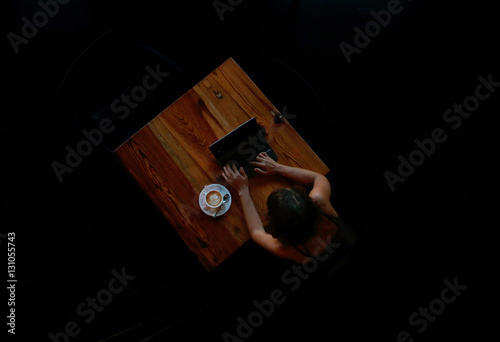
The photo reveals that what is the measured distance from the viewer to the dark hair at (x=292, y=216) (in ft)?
5.28

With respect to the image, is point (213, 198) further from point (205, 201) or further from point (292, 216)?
point (292, 216)

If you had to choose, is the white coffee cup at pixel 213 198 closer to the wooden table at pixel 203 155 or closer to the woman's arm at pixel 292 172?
the wooden table at pixel 203 155

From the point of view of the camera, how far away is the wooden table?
1894 millimetres

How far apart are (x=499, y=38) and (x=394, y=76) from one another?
1.15m

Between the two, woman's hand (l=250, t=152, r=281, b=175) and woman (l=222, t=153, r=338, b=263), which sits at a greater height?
woman's hand (l=250, t=152, r=281, b=175)

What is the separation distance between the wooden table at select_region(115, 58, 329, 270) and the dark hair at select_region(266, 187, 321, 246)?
0.27 meters

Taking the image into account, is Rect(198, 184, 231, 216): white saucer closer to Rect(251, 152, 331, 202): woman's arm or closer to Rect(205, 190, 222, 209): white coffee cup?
Rect(205, 190, 222, 209): white coffee cup

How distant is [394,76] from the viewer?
10.2 feet

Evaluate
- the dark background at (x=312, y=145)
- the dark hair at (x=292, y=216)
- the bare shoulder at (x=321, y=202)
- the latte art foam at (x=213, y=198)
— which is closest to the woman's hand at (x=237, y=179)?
the latte art foam at (x=213, y=198)

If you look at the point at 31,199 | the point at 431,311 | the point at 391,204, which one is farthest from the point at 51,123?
the point at 431,311

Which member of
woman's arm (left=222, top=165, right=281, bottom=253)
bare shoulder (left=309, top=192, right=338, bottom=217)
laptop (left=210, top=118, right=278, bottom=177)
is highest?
laptop (left=210, top=118, right=278, bottom=177)

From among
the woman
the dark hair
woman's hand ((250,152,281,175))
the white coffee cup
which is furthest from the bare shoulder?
the white coffee cup

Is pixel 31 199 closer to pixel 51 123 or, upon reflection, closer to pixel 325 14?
pixel 51 123

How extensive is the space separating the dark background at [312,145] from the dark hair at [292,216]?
53 cm
